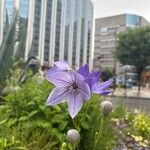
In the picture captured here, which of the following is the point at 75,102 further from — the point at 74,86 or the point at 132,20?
the point at 132,20

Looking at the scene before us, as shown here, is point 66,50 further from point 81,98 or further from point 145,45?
point 81,98

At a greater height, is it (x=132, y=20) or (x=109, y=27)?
(x=132, y=20)

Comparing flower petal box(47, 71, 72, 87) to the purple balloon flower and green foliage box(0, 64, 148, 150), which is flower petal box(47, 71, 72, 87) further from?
green foliage box(0, 64, 148, 150)

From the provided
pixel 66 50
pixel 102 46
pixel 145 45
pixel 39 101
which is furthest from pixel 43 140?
pixel 102 46

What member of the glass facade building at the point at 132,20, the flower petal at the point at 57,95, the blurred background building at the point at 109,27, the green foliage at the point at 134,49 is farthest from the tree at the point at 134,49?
the flower petal at the point at 57,95

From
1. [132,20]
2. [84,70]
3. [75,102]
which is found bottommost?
[75,102]

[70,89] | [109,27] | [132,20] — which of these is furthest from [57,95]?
[132,20]

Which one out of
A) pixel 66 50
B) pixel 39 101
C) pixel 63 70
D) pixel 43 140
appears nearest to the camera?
pixel 63 70

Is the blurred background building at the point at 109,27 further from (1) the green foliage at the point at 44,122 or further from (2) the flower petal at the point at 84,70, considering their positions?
(2) the flower petal at the point at 84,70
